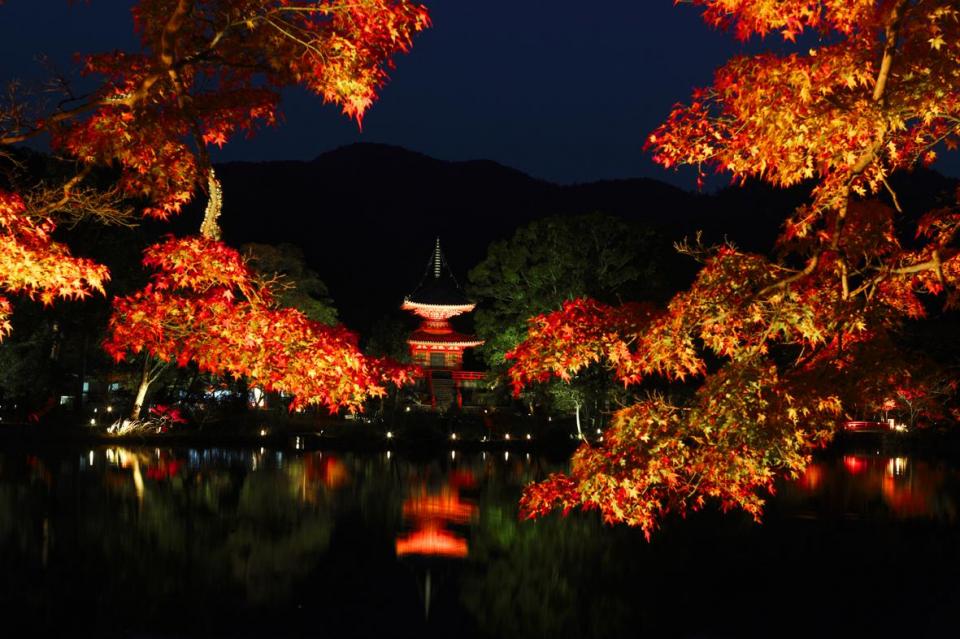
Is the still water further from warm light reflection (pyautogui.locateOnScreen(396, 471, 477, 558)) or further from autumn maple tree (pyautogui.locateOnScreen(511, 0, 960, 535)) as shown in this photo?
autumn maple tree (pyautogui.locateOnScreen(511, 0, 960, 535))

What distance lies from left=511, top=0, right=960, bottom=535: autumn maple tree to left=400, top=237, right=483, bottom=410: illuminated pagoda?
30.6 metres

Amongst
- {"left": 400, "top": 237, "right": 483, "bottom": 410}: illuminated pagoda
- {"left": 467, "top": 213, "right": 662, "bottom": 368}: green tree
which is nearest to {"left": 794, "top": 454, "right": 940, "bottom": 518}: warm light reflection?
{"left": 467, "top": 213, "right": 662, "bottom": 368}: green tree

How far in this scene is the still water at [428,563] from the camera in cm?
916

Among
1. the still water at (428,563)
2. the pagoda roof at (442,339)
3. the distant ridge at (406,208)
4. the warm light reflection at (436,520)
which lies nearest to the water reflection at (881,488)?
the still water at (428,563)

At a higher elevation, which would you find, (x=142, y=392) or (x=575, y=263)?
(x=575, y=263)

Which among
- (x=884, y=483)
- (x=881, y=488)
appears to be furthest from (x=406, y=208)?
(x=881, y=488)

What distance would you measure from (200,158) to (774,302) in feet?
11.6

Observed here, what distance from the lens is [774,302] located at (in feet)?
15.9

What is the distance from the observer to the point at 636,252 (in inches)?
1077

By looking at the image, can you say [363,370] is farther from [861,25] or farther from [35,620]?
[35,620]

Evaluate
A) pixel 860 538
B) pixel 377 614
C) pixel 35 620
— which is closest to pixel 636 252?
pixel 860 538

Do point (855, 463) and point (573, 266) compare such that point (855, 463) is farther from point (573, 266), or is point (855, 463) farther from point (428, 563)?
point (428, 563)

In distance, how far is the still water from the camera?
9.16 meters

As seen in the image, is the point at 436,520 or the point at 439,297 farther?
the point at 439,297
